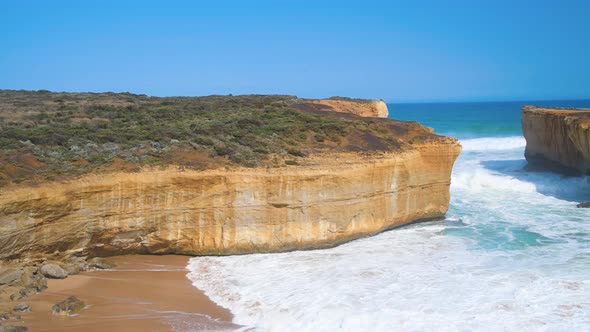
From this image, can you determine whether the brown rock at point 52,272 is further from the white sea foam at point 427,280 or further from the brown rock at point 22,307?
the white sea foam at point 427,280

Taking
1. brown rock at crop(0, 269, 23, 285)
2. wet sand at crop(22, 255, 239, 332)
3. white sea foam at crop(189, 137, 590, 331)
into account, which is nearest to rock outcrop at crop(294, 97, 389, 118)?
white sea foam at crop(189, 137, 590, 331)

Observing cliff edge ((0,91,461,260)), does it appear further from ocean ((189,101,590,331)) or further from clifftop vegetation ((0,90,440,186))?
ocean ((189,101,590,331))

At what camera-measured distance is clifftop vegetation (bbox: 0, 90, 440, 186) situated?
15203mm

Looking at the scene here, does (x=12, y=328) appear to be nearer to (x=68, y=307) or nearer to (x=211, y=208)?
(x=68, y=307)

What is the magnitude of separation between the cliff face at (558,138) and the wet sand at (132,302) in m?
21.0

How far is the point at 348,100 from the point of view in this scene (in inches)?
1284

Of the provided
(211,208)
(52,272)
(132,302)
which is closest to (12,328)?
(132,302)

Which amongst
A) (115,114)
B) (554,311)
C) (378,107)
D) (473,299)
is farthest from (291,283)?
(378,107)

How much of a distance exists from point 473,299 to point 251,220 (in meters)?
6.16

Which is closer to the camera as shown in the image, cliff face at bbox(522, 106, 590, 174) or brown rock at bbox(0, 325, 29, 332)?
brown rock at bbox(0, 325, 29, 332)

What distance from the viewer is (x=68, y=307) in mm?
11383

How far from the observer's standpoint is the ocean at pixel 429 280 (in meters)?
11.2

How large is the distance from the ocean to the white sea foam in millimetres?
23

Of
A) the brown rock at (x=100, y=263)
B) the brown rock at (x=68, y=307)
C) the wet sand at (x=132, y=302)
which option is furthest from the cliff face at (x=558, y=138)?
the brown rock at (x=68, y=307)
